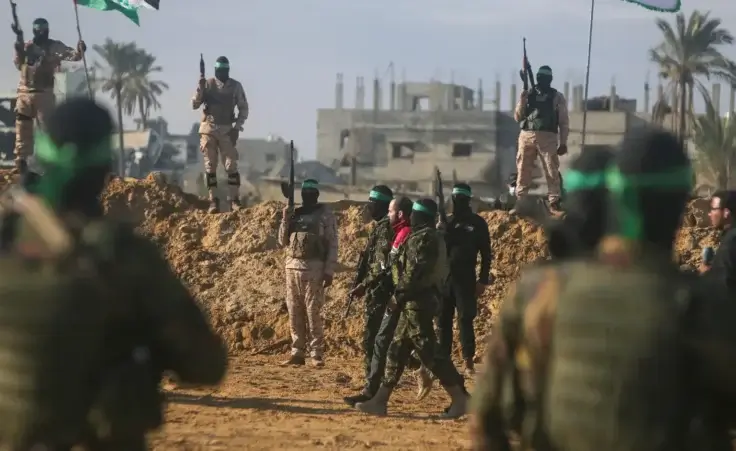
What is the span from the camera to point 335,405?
997cm

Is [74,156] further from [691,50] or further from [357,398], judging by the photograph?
[691,50]

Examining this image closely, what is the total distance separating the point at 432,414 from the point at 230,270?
6.89 m

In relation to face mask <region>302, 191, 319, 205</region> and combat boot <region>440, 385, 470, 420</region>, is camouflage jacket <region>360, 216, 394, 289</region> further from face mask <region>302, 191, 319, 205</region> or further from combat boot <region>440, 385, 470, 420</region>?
face mask <region>302, 191, 319, 205</region>

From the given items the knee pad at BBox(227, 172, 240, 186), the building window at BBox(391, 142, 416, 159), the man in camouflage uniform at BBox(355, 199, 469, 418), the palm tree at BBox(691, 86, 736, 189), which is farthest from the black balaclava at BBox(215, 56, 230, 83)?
the building window at BBox(391, 142, 416, 159)

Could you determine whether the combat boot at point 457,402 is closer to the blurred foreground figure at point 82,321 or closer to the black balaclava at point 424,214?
the black balaclava at point 424,214

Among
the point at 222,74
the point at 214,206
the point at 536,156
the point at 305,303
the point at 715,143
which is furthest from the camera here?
the point at 715,143

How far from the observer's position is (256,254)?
52.6ft

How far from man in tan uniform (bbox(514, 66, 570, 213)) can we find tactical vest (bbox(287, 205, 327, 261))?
3360 mm

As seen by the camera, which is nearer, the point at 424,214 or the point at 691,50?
the point at 424,214

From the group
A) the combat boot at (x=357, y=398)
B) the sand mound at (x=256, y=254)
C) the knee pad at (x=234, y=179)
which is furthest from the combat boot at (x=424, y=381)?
the knee pad at (x=234, y=179)

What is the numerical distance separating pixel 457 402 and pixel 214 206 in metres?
8.45

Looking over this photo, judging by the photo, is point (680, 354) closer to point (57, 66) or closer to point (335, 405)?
point (335, 405)

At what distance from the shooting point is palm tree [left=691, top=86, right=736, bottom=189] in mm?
36344

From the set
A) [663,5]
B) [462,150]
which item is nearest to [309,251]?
[663,5]
